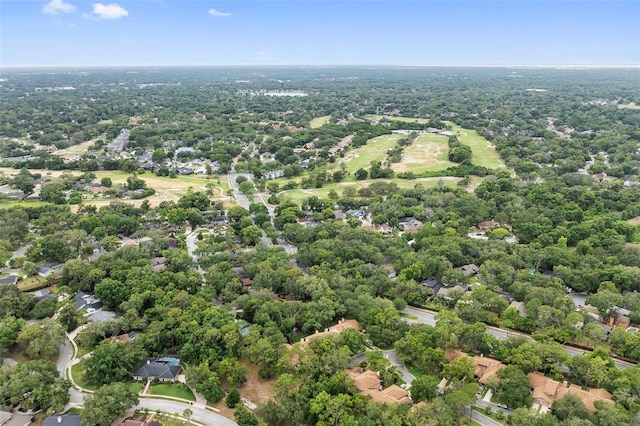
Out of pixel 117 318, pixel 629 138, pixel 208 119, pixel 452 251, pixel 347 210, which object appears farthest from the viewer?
pixel 208 119

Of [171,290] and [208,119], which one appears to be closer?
[171,290]

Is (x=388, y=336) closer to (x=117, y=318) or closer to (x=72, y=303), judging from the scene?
(x=117, y=318)

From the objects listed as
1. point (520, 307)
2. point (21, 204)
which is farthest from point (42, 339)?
point (21, 204)

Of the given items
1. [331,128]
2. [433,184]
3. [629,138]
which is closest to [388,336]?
[433,184]

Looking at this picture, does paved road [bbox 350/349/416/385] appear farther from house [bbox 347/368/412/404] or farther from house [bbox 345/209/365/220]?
house [bbox 345/209/365/220]

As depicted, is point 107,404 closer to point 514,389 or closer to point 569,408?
point 514,389

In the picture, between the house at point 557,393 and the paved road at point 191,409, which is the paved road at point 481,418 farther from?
the paved road at point 191,409

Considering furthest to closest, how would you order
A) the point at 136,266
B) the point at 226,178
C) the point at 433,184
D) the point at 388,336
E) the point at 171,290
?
the point at 226,178
the point at 433,184
the point at 136,266
the point at 171,290
the point at 388,336
